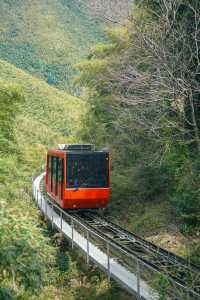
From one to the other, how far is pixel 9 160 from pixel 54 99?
7128 centimetres

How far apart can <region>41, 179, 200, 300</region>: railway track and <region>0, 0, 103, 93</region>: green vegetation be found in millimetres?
107342

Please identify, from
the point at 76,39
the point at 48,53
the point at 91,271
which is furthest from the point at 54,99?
the point at 91,271

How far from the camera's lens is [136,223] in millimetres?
20297

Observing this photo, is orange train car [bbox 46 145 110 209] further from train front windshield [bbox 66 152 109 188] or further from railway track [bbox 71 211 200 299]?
railway track [bbox 71 211 200 299]

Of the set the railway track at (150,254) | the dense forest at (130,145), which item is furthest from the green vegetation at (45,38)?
the railway track at (150,254)

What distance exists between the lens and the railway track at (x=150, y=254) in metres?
11.3

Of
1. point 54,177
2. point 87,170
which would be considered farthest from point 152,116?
point 54,177

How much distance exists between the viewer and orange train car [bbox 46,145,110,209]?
835 inches

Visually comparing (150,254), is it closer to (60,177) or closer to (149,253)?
(149,253)

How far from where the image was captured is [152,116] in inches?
826

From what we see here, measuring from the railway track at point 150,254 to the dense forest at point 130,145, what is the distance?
0.74 metres

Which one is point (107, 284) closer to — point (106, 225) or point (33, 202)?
point (106, 225)

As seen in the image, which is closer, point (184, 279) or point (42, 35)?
point (184, 279)

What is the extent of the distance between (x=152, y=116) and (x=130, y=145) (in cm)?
306
